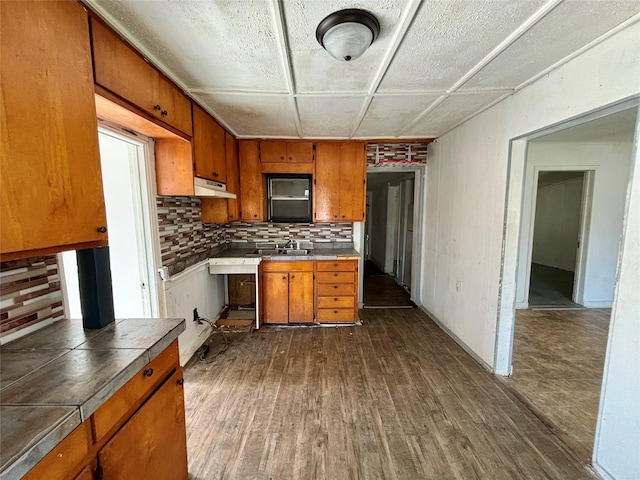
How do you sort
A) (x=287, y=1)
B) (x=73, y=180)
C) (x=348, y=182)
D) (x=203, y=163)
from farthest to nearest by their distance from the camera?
(x=348, y=182) < (x=203, y=163) < (x=287, y=1) < (x=73, y=180)

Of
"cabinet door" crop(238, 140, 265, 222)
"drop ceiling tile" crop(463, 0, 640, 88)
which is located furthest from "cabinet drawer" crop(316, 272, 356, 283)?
"drop ceiling tile" crop(463, 0, 640, 88)

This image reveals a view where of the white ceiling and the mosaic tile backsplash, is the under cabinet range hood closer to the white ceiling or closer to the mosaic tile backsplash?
the white ceiling

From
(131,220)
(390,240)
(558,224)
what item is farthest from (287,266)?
(558,224)

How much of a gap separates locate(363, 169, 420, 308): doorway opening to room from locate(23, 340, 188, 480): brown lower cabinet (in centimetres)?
302

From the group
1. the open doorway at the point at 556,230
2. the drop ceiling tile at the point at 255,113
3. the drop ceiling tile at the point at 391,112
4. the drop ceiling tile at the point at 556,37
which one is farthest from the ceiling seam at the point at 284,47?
the open doorway at the point at 556,230

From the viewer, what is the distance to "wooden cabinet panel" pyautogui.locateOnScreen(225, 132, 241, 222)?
2.98 metres

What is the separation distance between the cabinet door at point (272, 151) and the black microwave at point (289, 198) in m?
0.20

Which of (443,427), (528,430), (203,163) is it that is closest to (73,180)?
(203,163)

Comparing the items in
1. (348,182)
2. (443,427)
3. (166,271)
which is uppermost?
(348,182)

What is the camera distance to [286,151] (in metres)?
3.31

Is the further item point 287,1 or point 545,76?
point 545,76

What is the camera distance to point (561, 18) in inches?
47.6

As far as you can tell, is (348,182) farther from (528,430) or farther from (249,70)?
(528,430)

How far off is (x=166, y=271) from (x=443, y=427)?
2354 mm
